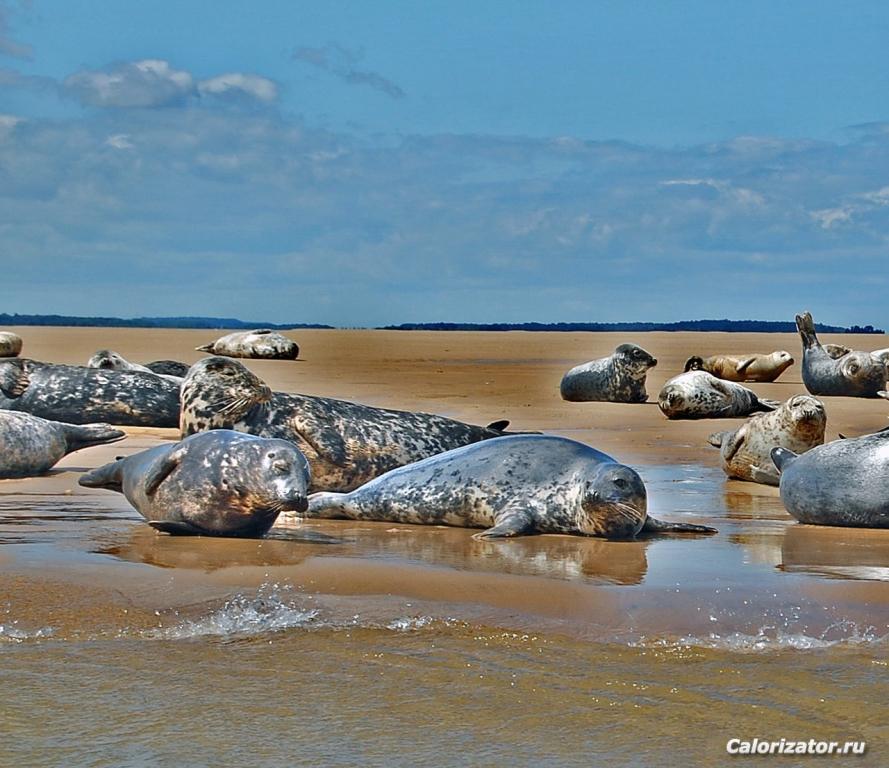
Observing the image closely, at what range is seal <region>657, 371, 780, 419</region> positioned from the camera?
1309cm

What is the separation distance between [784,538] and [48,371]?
7.80m

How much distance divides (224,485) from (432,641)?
6.39ft

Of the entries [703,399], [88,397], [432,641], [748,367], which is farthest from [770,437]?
[748,367]

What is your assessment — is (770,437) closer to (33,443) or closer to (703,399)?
(703,399)

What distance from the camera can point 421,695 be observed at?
3.55m

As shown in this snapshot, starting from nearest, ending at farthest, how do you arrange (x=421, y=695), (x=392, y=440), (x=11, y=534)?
(x=421, y=695) → (x=11, y=534) → (x=392, y=440)

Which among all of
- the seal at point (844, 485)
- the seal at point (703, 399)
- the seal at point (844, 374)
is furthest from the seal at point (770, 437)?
the seal at point (844, 374)

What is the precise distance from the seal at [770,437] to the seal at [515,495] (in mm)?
2417

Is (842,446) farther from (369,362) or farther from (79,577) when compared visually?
(369,362)

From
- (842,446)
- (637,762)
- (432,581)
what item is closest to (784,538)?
(842,446)

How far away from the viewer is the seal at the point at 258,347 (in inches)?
952

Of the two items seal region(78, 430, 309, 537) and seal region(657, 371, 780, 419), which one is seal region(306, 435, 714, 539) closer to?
seal region(78, 430, 309, 537)

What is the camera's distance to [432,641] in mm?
4141

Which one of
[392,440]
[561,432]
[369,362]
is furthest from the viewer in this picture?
[369,362]
